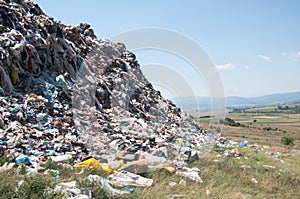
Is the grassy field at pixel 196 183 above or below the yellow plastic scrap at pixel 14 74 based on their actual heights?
below

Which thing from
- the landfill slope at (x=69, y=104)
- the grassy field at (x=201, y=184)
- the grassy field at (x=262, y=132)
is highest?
the landfill slope at (x=69, y=104)

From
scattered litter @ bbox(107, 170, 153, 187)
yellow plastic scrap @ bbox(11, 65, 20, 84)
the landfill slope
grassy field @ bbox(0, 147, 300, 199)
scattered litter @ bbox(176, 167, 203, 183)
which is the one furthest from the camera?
yellow plastic scrap @ bbox(11, 65, 20, 84)

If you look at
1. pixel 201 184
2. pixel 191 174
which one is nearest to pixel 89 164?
pixel 191 174

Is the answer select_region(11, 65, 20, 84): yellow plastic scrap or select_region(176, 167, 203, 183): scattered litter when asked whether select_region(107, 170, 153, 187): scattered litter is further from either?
select_region(11, 65, 20, 84): yellow plastic scrap

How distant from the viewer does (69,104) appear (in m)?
7.28

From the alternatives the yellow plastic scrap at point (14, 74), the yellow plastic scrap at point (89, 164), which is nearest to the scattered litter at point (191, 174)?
the yellow plastic scrap at point (89, 164)

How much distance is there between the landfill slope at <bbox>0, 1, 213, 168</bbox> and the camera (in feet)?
18.5

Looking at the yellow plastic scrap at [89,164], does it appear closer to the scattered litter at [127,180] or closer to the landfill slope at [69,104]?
the landfill slope at [69,104]

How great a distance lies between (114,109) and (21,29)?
3666 millimetres

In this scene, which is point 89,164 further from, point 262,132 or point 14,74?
point 262,132

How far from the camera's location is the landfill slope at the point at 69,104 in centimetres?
563

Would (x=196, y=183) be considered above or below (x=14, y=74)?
below

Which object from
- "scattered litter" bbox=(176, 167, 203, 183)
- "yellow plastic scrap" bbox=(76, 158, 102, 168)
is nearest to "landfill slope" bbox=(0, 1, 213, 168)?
"yellow plastic scrap" bbox=(76, 158, 102, 168)

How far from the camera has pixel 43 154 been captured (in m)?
5.12
